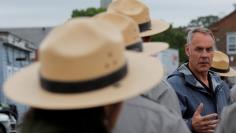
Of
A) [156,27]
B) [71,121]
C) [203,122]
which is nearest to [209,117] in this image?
[203,122]

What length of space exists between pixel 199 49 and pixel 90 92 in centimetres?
392

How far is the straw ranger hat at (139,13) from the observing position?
14.8 ft

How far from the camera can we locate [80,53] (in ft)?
7.47

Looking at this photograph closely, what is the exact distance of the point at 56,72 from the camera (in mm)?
2305

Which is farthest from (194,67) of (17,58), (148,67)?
(17,58)

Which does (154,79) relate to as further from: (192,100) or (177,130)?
(192,100)

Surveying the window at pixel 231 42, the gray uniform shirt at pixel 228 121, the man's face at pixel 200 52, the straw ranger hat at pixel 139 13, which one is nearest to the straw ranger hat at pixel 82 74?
the gray uniform shirt at pixel 228 121

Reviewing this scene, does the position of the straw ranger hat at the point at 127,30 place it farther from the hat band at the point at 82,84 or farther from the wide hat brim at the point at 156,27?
the wide hat brim at the point at 156,27

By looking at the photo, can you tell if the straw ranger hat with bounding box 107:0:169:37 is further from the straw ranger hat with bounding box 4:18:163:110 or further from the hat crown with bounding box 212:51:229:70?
the hat crown with bounding box 212:51:229:70

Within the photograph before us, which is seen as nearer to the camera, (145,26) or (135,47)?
(135,47)

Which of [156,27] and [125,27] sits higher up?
[125,27]

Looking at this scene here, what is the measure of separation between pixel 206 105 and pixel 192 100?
144mm

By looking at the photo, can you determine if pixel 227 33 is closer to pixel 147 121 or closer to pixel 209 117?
pixel 209 117

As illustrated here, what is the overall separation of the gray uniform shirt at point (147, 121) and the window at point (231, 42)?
232 ft
